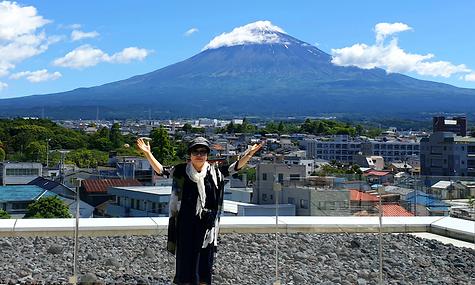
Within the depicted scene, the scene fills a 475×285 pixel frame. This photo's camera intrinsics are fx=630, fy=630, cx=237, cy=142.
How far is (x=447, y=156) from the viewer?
52.6 metres

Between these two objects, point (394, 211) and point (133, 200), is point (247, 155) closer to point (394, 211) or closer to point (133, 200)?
point (394, 211)

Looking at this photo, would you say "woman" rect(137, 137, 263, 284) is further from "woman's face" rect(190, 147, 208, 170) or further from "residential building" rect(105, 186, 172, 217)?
"residential building" rect(105, 186, 172, 217)

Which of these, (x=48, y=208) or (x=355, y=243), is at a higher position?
(x=355, y=243)

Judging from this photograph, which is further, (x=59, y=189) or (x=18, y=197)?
(x=18, y=197)

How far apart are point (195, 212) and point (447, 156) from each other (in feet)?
173

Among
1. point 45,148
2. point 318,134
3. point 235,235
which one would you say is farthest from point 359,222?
point 318,134

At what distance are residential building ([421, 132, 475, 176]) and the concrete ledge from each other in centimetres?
4686

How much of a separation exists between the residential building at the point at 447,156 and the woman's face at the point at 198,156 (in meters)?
49.7

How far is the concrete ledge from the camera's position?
15.1ft

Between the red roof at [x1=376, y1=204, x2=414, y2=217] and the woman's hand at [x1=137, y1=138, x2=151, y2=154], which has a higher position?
the woman's hand at [x1=137, y1=138, x2=151, y2=154]

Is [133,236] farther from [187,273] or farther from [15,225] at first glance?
[187,273]

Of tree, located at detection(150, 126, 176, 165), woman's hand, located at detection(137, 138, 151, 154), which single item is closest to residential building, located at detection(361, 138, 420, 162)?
tree, located at detection(150, 126, 176, 165)

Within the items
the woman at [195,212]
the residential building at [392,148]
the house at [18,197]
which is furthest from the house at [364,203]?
the residential building at [392,148]

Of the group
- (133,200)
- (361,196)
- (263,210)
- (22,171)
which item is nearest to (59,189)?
(133,200)
